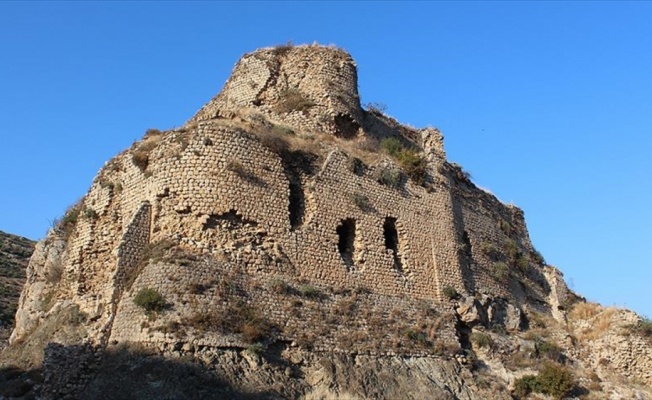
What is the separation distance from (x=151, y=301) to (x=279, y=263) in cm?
324

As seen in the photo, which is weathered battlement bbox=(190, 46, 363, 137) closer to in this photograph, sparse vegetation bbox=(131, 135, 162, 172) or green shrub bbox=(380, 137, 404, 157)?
green shrub bbox=(380, 137, 404, 157)

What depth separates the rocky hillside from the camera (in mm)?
24859

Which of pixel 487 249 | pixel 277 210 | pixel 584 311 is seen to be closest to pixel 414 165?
pixel 487 249

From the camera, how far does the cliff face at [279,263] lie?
15234 millimetres

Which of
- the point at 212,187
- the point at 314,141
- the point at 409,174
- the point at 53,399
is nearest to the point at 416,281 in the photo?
the point at 409,174

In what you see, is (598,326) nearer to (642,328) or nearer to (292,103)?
(642,328)

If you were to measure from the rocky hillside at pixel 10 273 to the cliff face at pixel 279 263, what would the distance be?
5615mm

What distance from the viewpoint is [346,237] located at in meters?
19.2

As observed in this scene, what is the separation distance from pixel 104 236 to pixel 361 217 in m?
6.48

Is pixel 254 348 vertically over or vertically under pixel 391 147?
under

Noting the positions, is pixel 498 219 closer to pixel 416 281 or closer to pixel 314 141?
pixel 416 281

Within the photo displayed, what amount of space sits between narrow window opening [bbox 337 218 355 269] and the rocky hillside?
442 inches

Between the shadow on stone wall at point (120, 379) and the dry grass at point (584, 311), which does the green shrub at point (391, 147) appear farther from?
the shadow on stone wall at point (120, 379)

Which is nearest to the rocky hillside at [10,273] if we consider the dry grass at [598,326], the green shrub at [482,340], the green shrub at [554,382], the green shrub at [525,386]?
the green shrub at [482,340]
